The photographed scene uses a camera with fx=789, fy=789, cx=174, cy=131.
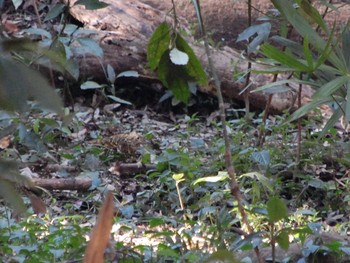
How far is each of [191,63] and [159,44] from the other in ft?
0.48

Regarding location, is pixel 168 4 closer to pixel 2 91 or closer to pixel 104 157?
pixel 104 157

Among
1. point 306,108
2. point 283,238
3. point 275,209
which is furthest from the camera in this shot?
point 306,108

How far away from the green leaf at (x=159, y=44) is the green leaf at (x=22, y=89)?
141cm

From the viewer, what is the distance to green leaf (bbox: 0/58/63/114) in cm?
71

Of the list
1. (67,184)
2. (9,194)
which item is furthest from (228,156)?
(67,184)

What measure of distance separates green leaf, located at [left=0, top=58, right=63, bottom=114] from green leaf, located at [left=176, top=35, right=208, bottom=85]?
135cm

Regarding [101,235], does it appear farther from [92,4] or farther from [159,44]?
[92,4]

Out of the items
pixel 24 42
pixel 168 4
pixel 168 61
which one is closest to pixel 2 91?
pixel 24 42

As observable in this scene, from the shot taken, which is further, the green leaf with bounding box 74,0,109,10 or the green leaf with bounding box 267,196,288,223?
the green leaf with bounding box 74,0,109,10

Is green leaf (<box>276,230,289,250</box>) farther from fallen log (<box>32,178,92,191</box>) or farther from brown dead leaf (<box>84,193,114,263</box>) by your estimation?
fallen log (<box>32,178,92,191</box>)

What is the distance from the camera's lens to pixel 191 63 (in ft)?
6.86

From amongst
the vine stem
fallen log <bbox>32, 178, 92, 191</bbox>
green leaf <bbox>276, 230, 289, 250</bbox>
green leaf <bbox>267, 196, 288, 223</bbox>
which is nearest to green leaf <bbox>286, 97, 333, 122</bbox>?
the vine stem

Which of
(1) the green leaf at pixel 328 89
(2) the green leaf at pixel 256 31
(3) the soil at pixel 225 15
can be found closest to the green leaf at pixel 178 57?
(1) the green leaf at pixel 328 89

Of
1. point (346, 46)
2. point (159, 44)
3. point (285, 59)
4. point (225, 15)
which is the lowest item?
point (225, 15)
